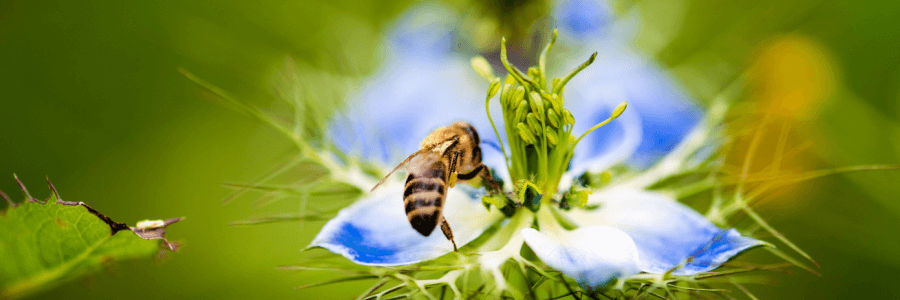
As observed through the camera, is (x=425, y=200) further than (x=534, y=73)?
No

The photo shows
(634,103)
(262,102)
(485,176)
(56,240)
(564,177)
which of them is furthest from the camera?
(262,102)

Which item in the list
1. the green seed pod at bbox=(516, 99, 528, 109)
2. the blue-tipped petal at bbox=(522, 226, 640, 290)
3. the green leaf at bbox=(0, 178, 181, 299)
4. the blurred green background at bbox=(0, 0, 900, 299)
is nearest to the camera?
the green leaf at bbox=(0, 178, 181, 299)

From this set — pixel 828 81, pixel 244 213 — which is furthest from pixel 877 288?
pixel 244 213

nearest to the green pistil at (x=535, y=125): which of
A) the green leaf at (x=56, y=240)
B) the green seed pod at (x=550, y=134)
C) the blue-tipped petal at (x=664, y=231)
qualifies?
the green seed pod at (x=550, y=134)

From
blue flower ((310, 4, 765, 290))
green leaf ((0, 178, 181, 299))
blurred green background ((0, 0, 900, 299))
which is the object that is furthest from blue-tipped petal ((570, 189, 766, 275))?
green leaf ((0, 178, 181, 299))

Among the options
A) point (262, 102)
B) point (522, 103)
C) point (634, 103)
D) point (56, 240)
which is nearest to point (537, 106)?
point (522, 103)

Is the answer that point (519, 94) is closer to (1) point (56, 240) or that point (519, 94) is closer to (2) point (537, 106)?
(2) point (537, 106)

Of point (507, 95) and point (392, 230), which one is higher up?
point (507, 95)

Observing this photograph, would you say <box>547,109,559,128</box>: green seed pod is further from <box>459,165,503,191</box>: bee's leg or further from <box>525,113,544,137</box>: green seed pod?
<box>459,165,503,191</box>: bee's leg
